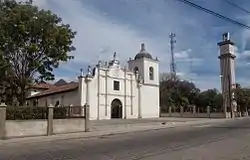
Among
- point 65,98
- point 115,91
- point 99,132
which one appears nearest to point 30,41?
point 99,132

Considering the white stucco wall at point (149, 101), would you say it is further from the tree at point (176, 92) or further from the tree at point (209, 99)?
the tree at point (209, 99)

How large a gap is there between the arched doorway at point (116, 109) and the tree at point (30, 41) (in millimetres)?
26959

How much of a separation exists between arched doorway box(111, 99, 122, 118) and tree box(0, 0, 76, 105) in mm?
26959

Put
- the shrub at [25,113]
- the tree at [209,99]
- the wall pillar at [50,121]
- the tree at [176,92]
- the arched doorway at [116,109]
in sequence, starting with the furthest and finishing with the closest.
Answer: the tree at [176,92]
the tree at [209,99]
the arched doorway at [116,109]
the wall pillar at [50,121]
the shrub at [25,113]

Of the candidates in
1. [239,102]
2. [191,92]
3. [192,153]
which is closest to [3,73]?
[192,153]

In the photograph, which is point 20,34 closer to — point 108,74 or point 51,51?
point 51,51

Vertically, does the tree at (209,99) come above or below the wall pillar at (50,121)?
above

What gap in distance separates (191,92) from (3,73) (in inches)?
2660

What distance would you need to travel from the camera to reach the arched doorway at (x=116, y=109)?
5268 centimetres

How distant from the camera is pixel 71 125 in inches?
960

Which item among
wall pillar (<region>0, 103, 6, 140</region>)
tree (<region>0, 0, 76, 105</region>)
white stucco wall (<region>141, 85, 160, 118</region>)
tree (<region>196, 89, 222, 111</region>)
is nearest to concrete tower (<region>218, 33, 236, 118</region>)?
tree (<region>196, 89, 222, 111</region>)

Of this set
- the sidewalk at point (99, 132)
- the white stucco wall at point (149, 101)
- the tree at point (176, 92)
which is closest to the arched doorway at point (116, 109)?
the white stucco wall at point (149, 101)

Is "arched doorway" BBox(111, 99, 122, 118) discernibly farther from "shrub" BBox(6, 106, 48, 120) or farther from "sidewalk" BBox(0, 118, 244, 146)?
"shrub" BBox(6, 106, 48, 120)

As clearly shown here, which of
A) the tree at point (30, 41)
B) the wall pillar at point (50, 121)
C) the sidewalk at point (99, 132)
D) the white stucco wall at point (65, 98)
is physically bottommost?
the sidewalk at point (99, 132)
